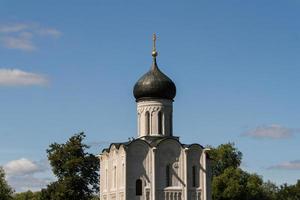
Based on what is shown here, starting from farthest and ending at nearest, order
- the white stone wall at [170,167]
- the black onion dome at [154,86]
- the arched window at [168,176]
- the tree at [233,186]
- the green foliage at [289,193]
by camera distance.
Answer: the green foliage at [289,193] < the tree at [233,186] < the black onion dome at [154,86] < the arched window at [168,176] < the white stone wall at [170,167]

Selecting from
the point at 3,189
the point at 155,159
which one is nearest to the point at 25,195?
the point at 3,189

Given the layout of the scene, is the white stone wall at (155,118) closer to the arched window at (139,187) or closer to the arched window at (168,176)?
the arched window at (168,176)

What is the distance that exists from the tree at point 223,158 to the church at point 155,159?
14.7 metres

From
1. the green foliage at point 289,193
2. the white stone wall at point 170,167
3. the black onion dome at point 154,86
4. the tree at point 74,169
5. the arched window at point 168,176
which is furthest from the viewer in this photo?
the green foliage at point 289,193

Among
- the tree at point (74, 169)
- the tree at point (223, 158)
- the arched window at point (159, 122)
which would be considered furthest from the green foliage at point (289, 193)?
the arched window at point (159, 122)

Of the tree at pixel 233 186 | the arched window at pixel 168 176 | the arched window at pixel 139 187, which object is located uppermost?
the tree at pixel 233 186

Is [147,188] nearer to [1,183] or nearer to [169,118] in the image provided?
[169,118]

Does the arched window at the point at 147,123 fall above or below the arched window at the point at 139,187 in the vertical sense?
above

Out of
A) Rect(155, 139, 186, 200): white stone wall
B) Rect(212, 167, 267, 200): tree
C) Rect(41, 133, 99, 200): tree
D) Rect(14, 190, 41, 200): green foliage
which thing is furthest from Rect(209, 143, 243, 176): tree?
Rect(14, 190, 41, 200): green foliage

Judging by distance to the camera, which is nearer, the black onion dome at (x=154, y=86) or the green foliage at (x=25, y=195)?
the black onion dome at (x=154, y=86)

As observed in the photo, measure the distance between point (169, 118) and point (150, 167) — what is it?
2.86 m

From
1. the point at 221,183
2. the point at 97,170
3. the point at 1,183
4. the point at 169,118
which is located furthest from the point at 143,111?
the point at 1,183

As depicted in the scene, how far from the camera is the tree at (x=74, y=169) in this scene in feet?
136

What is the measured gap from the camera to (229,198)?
1873 inches
